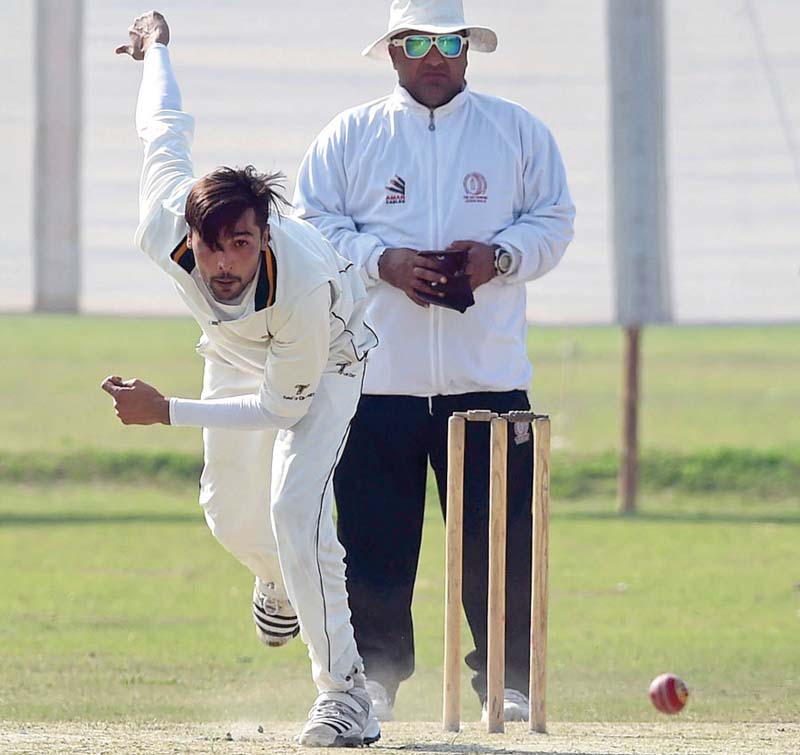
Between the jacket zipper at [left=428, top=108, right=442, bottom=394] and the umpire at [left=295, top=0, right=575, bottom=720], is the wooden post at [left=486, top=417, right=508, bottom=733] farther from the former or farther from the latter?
the jacket zipper at [left=428, top=108, right=442, bottom=394]

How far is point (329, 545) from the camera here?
18.2 ft

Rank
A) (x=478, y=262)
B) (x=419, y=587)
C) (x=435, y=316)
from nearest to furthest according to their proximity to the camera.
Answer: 1. (x=478, y=262)
2. (x=435, y=316)
3. (x=419, y=587)

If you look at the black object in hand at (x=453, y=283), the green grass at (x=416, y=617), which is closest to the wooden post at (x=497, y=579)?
the black object in hand at (x=453, y=283)

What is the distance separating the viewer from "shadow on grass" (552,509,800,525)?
495 inches

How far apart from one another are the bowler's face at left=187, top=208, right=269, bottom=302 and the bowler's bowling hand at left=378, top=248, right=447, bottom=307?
4.02 ft

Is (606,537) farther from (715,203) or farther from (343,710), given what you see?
(343,710)

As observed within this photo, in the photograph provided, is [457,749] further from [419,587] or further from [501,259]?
[419,587]

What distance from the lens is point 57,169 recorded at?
12.5 m

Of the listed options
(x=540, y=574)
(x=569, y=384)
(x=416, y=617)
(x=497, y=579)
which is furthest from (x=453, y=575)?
(x=569, y=384)

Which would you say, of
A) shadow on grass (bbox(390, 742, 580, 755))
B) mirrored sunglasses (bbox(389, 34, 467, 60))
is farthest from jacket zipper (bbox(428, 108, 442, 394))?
shadow on grass (bbox(390, 742, 580, 755))

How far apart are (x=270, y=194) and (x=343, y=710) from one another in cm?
142

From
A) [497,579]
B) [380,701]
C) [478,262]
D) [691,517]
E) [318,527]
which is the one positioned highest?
[478,262]

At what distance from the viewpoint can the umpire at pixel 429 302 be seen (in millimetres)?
6535

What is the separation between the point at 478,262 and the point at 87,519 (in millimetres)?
6835
